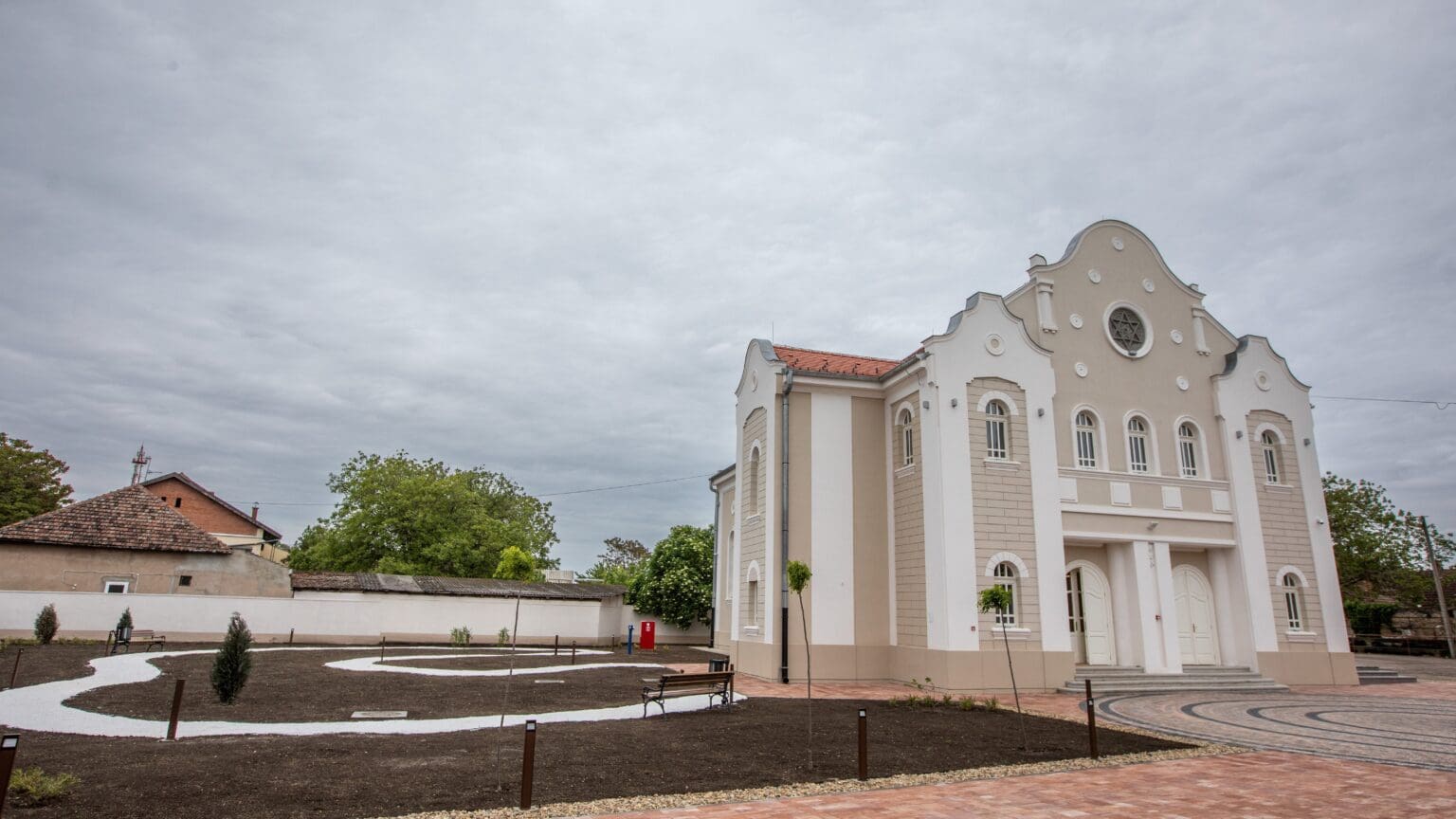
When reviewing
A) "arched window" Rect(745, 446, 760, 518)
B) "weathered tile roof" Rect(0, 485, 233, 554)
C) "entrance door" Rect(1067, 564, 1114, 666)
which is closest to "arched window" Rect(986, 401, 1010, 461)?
"entrance door" Rect(1067, 564, 1114, 666)

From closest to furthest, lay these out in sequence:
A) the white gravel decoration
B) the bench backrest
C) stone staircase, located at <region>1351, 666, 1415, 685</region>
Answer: the white gravel decoration
the bench backrest
stone staircase, located at <region>1351, 666, 1415, 685</region>

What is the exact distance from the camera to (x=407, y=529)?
42.4m

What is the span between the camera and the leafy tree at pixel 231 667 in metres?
12.9

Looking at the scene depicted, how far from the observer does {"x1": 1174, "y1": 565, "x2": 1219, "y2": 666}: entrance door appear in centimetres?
2119

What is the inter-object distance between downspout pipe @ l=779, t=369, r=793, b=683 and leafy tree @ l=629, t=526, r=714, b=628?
1451 cm

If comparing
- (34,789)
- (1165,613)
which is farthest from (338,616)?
(1165,613)

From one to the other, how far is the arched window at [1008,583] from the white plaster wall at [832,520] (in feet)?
12.0

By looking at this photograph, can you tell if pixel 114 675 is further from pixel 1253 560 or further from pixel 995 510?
pixel 1253 560

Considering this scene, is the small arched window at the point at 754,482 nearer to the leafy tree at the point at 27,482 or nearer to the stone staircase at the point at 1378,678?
the stone staircase at the point at 1378,678

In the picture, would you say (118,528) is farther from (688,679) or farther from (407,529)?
(688,679)

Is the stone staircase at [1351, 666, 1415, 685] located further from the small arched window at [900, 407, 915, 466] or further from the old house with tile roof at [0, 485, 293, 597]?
the old house with tile roof at [0, 485, 293, 597]

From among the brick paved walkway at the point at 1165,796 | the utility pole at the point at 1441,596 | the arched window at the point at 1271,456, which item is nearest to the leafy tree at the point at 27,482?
the brick paved walkway at the point at 1165,796

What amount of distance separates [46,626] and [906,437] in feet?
89.2

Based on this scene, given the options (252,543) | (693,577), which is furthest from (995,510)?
(252,543)
